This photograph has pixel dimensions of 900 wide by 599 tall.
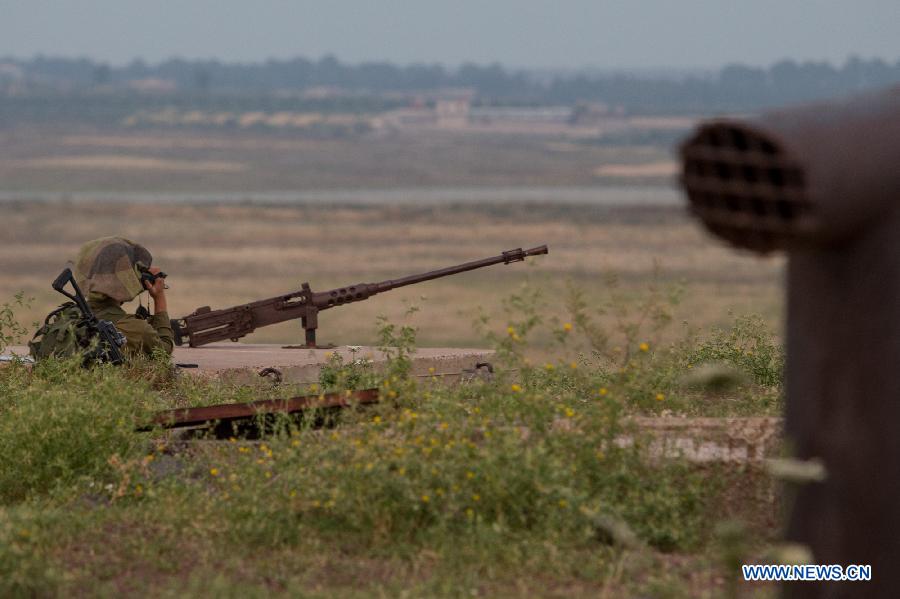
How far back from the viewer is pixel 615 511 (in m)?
5.36


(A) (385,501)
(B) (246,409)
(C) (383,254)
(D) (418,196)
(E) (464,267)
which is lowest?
(A) (385,501)

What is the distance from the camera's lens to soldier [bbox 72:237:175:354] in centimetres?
865

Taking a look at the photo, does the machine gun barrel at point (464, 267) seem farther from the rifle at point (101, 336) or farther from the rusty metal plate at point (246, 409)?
the rusty metal plate at point (246, 409)

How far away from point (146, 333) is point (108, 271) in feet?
1.68

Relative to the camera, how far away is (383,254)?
137 ft

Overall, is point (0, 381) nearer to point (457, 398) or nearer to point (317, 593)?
point (457, 398)

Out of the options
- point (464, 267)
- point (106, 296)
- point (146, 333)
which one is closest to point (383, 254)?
point (464, 267)

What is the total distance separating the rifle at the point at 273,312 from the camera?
34.0 ft

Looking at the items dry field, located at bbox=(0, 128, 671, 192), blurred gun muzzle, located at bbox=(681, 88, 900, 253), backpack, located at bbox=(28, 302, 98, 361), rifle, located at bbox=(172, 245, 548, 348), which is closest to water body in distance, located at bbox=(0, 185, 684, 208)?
dry field, located at bbox=(0, 128, 671, 192)

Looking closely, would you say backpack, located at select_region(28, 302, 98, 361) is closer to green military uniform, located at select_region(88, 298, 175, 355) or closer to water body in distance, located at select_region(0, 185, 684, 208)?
green military uniform, located at select_region(88, 298, 175, 355)

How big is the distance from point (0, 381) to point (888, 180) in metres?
6.08

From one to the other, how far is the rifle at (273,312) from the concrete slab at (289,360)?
5.7 inches

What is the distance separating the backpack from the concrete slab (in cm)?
76

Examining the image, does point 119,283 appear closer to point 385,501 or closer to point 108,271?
point 108,271
